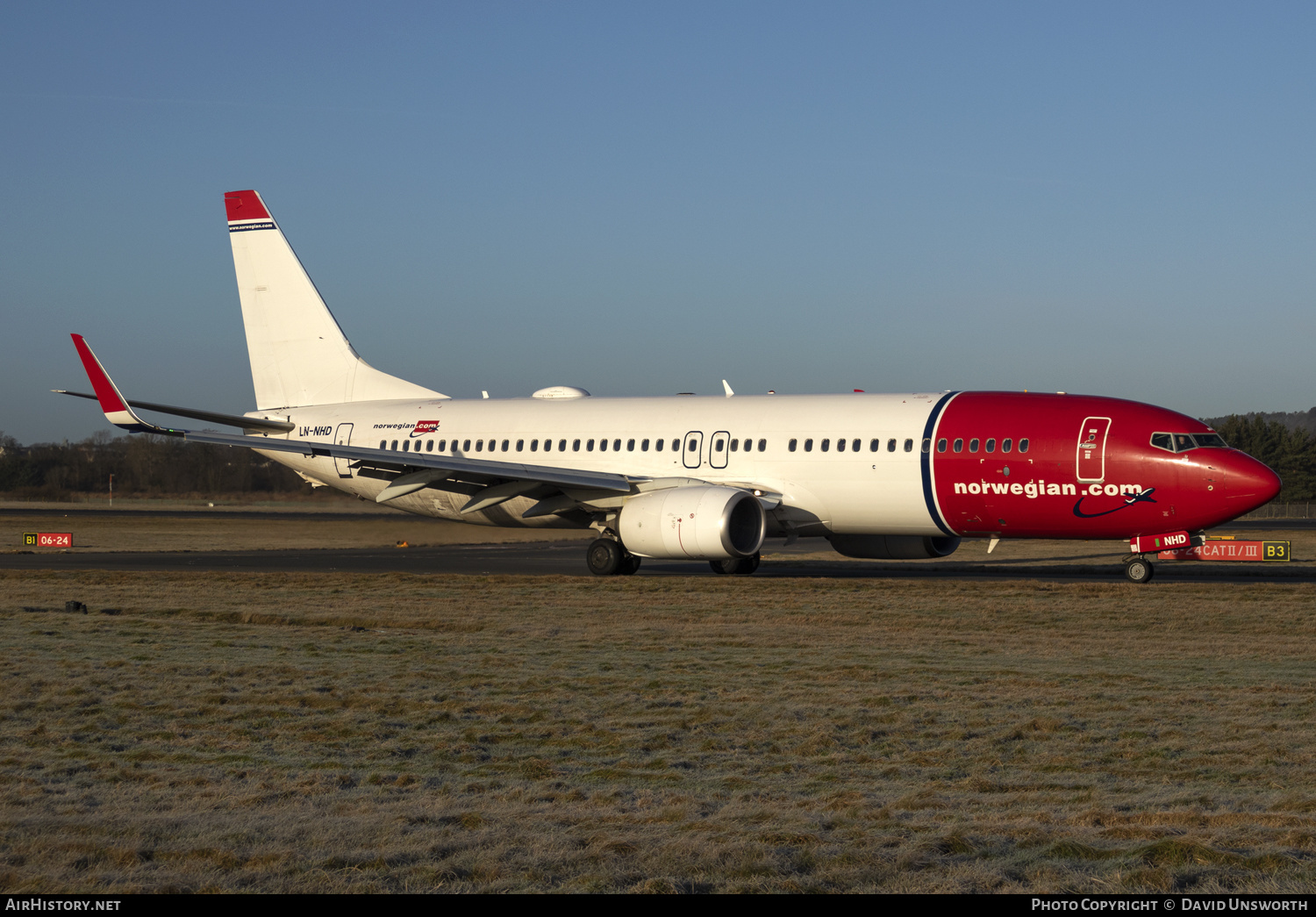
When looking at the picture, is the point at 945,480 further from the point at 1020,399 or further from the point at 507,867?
the point at 507,867

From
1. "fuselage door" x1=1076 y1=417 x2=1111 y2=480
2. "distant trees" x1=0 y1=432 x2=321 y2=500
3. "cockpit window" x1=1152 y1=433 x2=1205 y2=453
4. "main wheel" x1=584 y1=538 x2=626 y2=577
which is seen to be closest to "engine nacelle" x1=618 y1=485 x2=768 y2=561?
"main wheel" x1=584 y1=538 x2=626 y2=577

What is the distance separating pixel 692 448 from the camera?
85.6 feet

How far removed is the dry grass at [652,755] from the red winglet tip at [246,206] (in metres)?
17.9

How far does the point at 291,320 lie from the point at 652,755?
2668cm

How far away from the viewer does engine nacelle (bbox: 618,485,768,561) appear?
2320cm

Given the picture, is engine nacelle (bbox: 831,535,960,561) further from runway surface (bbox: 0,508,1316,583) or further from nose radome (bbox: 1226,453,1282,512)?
nose radome (bbox: 1226,453,1282,512)

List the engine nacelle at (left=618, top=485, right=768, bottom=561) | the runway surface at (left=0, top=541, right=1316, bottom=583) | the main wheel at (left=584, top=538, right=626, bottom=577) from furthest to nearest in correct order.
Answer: the runway surface at (left=0, top=541, right=1316, bottom=583) → the main wheel at (left=584, top=538, right=626, bottom=577) → the engine nacelle at (left=618, top=485, right=768, bottom=561)

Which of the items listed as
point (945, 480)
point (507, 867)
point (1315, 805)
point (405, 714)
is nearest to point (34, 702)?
point (405, 714)

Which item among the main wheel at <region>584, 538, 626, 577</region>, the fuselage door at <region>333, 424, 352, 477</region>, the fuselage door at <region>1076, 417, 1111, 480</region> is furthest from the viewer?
the fuselage door at <region>333, 424, 352, 477</region>

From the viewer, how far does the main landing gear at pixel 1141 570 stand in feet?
75.0

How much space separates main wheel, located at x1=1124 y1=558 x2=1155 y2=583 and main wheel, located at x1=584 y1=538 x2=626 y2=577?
9.87 metres

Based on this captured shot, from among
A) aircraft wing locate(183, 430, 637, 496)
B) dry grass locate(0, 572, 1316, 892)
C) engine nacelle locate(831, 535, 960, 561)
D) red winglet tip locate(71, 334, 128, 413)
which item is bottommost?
dry grass locate(0, 572, 1316, 892)

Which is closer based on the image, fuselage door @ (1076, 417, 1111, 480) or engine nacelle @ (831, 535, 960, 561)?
fuselage door @ (1076, 417, 1111, 480)

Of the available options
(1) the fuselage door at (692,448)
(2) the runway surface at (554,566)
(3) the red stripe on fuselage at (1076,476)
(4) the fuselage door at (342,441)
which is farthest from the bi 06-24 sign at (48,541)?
(3) the red stripe on fuselage at (1076,476)
